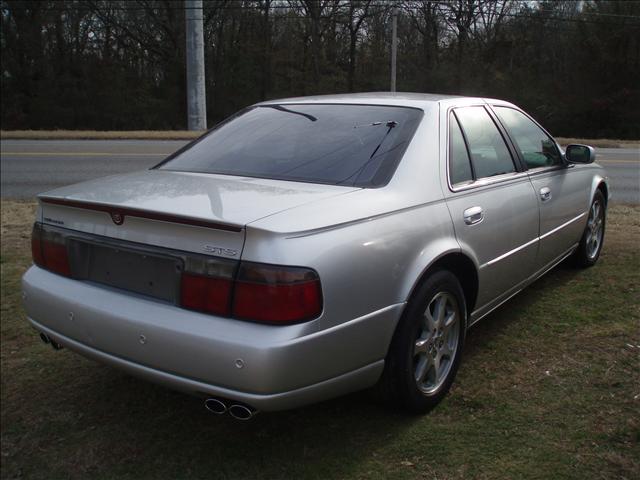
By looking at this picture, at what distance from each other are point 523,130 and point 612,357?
5.44ft

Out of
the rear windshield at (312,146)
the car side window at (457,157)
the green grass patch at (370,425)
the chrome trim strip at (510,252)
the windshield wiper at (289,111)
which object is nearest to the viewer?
the green grass patch at (370,425)

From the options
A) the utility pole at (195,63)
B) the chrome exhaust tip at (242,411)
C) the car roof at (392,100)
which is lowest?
the chrome exhaust tip at (242,411)

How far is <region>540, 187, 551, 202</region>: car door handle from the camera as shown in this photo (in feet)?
13.8

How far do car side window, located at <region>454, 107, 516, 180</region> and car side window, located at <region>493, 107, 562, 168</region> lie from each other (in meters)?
0.20

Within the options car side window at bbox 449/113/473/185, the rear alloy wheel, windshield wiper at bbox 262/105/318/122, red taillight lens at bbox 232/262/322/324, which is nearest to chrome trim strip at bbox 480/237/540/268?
the rear alloy wheel

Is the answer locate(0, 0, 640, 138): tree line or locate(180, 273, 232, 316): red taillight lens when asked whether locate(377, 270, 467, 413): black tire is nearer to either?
locate(180, 273, 232, 316): red taillight lens

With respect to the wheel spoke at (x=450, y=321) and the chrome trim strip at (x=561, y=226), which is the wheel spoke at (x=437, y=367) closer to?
the wheel spoke at (x=450, y=321)

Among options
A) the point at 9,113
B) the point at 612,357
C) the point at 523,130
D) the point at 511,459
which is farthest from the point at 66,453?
the point at 9,113

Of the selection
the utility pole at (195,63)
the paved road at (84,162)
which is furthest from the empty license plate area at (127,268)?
the utility pole at (195,63)

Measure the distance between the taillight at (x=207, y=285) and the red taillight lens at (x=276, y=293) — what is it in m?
0.05

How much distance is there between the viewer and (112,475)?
283cm

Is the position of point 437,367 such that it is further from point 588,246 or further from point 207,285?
point 588,246

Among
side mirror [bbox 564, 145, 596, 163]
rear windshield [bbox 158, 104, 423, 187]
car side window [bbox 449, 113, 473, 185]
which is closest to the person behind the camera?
rear windshield [bbox 158, 104, 423, 187]

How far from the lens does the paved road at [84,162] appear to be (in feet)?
35.2
